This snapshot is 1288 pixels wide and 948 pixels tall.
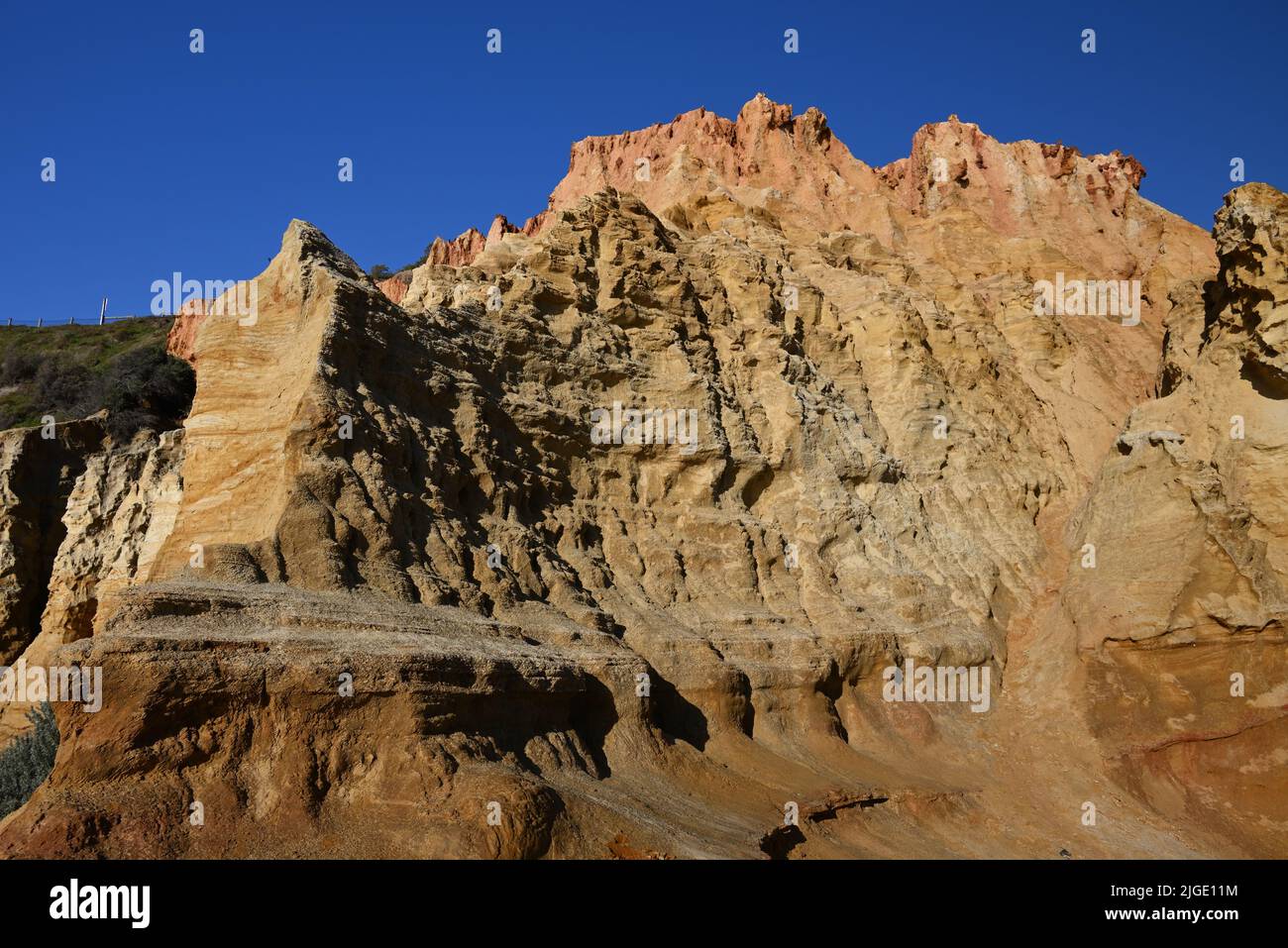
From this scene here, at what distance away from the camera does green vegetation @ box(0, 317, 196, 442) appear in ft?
133

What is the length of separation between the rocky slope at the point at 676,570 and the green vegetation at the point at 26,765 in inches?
184

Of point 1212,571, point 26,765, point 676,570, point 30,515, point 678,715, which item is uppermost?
point 30,515

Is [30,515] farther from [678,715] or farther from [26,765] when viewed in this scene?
[678,715]

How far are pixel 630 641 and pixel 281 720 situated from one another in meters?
8.56

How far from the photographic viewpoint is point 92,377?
4856 centimetres

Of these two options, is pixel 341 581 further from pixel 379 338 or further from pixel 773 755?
pixel 773 755

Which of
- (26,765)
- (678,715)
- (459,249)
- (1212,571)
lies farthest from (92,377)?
(1212,571)

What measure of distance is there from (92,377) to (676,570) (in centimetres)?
3981

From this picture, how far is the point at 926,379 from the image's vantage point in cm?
3078

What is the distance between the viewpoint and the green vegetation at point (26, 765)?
1806 centimetres

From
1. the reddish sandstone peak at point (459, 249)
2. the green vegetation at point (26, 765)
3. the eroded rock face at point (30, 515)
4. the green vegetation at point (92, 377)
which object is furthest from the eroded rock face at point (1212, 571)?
the reddish sandstone peak at point (459, 249)

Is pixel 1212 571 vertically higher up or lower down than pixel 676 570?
lower down

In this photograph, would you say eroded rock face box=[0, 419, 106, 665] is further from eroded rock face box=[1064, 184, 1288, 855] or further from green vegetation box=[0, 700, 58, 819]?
eroded rock face box=[1064, 184, 1288, 855]

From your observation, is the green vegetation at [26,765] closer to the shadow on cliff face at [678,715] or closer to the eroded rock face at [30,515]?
the eroded rock face at [30,515]
